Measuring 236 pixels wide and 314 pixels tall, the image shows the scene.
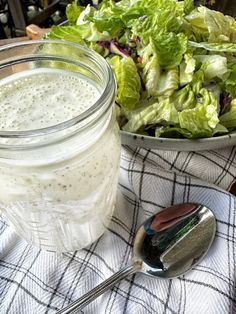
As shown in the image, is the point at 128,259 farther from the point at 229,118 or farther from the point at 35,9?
the point at 35,9

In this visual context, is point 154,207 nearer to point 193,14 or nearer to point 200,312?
point 200,312

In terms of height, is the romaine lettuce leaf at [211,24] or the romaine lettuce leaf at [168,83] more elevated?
the romaine lettuce leaf at [211,24]

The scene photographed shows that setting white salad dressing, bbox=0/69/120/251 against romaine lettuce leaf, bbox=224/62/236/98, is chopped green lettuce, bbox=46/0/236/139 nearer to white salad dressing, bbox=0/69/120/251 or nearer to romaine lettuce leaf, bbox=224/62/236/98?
romaine lettuce leaf, bbox=224/62/236/98

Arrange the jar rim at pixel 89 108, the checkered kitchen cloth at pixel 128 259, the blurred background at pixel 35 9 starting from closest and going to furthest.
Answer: the jar rim at pixel 89 108, the checkered kitchen cloth at pixel 128 259, the blurred background at pixel 35 9

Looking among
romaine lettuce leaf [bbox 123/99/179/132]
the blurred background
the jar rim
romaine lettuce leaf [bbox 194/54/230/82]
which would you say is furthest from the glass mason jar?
the blurred background

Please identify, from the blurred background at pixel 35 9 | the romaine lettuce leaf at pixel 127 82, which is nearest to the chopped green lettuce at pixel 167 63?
the romaine lettuce leaf at pixel 127 82

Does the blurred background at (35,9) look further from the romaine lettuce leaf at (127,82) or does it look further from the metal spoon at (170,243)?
the metal spoon at (170,243)

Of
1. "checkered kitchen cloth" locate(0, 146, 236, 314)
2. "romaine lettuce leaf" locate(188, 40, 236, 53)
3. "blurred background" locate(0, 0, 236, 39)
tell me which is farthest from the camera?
"blurred background" locate(0, 0, 236, 39)
